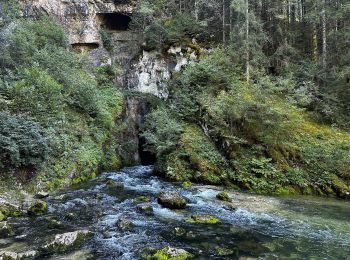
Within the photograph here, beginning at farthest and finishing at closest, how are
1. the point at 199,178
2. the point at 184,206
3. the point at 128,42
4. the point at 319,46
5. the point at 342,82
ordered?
1. the point at 128,42
2. the point at 319,46
3. the point at 342,82
4. the point at 199,178
5. the point at 184,206

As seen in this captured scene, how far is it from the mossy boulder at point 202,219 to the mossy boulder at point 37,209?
15.3 ft

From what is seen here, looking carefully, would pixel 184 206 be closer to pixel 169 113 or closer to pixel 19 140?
pixel 19 140

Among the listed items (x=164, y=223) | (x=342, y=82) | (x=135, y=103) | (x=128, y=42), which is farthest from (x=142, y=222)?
(x=128, y=42)

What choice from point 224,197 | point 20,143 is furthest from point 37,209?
→ point 224,197

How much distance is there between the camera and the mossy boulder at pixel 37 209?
9836mm

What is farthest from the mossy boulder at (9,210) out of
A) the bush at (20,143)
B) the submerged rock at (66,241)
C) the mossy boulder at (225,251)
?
the mossy boulder at (225,251)

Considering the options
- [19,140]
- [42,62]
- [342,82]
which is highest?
[42,62]

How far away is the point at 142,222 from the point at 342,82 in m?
17.4

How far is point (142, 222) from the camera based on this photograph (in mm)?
9555

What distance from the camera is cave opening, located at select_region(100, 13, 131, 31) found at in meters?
31.1

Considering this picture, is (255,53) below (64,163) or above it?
above

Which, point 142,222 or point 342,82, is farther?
point 342,82

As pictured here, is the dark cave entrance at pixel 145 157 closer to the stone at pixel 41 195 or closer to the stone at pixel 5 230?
the stone at pixel 41 195

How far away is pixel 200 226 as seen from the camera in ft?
30.9
